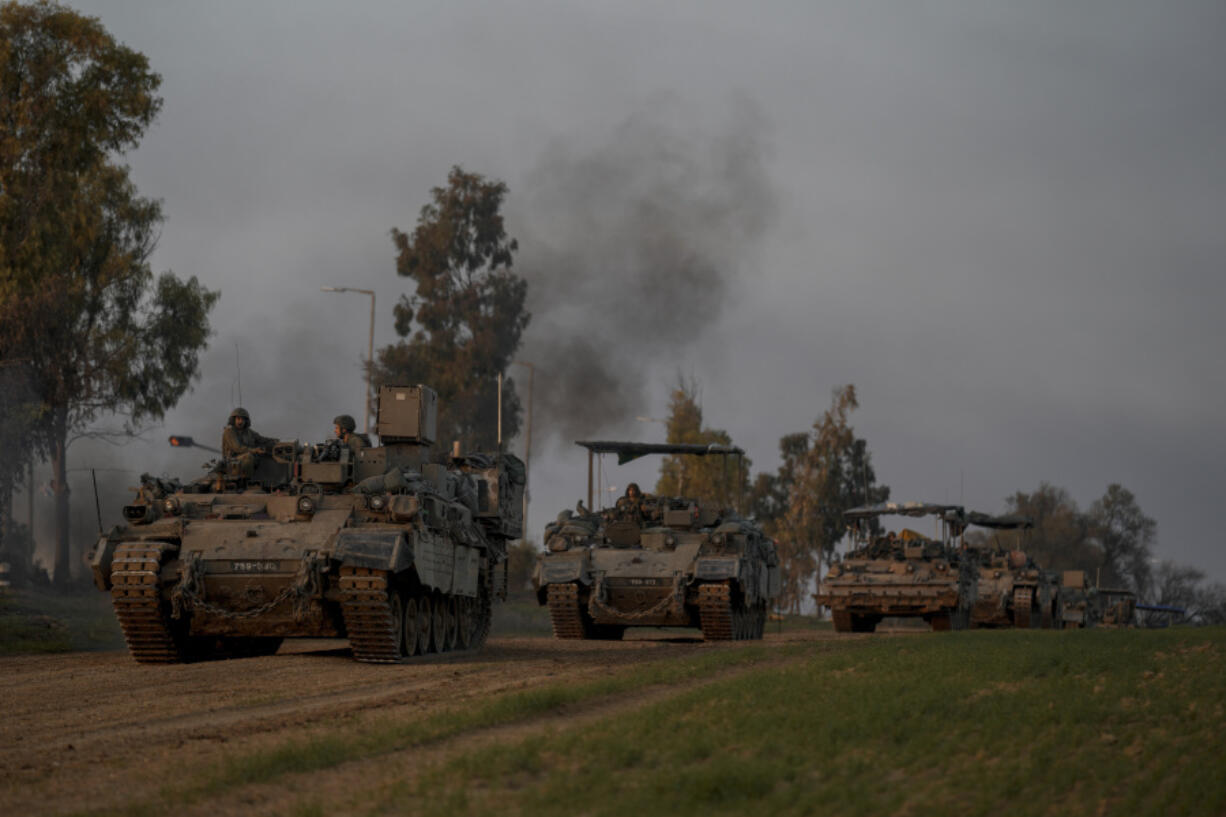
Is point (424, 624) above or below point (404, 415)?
below

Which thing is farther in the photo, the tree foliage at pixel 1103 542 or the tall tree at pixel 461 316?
the tree foliage at pixel 1103 542

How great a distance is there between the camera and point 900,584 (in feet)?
119

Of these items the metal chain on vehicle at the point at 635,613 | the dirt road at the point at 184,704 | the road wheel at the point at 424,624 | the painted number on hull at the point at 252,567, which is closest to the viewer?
the dirt road at the point at 184,704

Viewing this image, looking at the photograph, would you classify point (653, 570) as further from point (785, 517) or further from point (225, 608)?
point (785, 517)

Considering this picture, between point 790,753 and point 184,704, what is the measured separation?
6.80 meters

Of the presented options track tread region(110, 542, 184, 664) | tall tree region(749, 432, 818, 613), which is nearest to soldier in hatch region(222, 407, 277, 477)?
track tread region(110, 542, 184, 664)

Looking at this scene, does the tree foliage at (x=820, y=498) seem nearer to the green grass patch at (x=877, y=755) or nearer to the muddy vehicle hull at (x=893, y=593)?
the muddy vehicle hull at (x=893, y=593)

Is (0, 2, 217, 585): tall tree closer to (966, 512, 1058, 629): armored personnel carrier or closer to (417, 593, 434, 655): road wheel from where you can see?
(417, 593, 434, 655): road wheel

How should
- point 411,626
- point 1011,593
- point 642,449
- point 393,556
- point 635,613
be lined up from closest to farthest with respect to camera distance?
point 393,556 → point 411,626 → point 635,613 → point 642,449 → point 1011,593

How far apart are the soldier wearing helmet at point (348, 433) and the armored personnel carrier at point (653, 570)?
7.16m

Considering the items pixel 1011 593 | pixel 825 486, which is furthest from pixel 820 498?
pixel 1011 593

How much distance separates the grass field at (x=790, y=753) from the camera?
8.11 metres

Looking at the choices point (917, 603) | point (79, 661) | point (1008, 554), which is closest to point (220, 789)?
point (79, 661)

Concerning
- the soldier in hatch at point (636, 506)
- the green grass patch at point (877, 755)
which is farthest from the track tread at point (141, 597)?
the soldier in hatch at point (636, 506)
